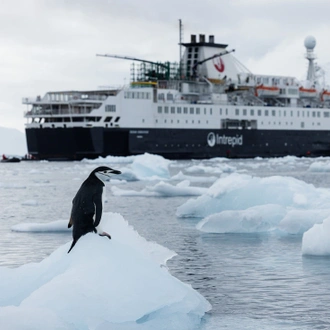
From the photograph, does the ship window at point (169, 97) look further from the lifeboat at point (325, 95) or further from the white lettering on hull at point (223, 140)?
the lifeboat at point (325, 95)

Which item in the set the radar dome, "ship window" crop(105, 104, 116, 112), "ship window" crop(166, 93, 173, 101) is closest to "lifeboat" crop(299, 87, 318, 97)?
the radar dome

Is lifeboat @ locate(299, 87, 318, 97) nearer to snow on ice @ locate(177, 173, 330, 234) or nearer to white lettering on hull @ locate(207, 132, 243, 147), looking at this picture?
white lettering on hull @ locate(207, 132, 243, 147)

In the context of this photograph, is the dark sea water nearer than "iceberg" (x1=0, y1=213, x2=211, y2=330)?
No

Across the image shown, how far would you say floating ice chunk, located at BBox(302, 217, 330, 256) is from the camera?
34.2 ft

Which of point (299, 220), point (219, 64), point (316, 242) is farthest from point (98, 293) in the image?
point (219, 64)

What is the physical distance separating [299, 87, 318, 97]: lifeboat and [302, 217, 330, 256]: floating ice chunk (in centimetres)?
5687

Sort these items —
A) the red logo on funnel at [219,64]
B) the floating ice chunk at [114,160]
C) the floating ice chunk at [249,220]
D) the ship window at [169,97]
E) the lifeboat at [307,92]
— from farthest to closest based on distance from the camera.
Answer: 1. the lifeboat at [307,92]
2. the red logo on funnel at [219,64]
3. the ship window at [169,97]
4. the floating ice chunk at [114,160]
5. the floating ice chunk at [249,220]

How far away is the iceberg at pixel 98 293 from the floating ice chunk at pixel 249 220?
595 centimetres

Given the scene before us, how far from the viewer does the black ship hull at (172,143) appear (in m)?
54.2

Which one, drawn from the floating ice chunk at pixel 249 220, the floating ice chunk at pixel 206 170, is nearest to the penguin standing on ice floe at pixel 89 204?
the floating ice chunk at pixel 249 220

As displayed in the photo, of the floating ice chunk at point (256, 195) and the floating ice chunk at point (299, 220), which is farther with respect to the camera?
the floating ice chunk at point (256, 195)

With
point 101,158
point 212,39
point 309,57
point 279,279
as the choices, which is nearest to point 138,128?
point 101,158

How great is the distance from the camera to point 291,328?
6969 mm

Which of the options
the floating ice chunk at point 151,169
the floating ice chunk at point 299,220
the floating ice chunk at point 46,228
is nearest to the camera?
the floating ice chunk at point 299,220
